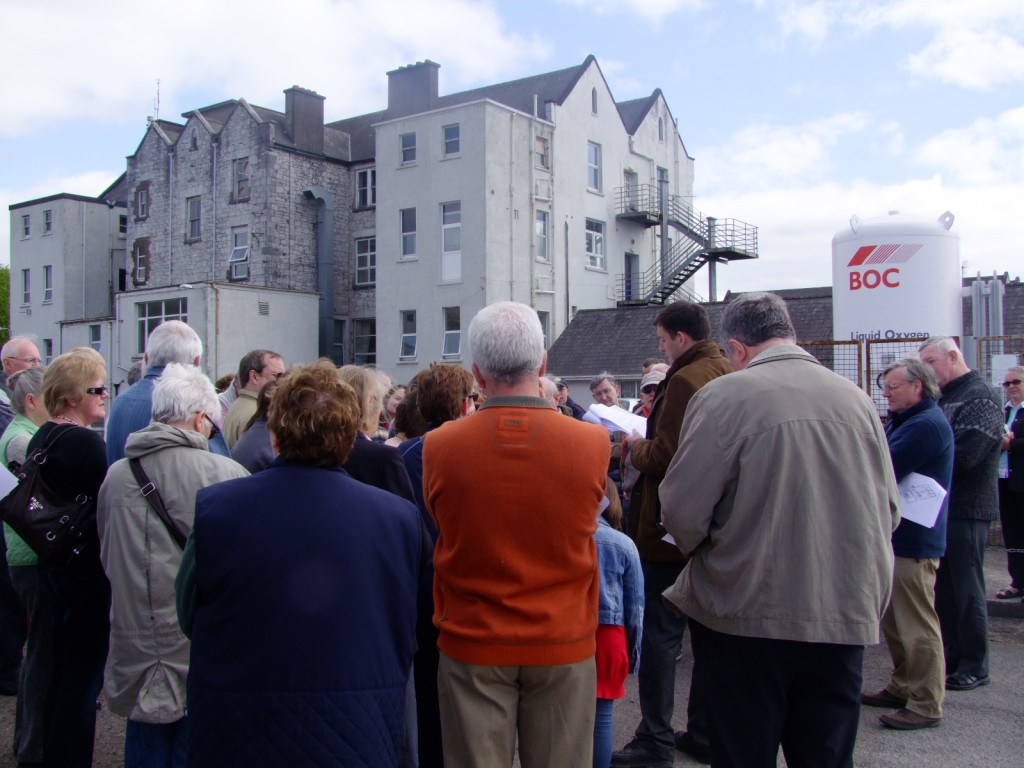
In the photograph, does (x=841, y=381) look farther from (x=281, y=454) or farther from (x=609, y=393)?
(x=609, y=393)

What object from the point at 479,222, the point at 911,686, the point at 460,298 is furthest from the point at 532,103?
the point at 911,686

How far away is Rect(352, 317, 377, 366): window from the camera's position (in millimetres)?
35688

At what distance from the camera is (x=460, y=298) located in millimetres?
31250

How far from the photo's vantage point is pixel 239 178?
117ft

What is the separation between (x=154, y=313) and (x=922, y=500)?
3379 centimetres

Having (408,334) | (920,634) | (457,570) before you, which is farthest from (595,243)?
(457,570)

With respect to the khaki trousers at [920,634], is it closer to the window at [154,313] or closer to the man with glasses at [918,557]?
the man with glasses at [918,557]

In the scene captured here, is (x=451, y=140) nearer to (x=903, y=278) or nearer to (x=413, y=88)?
(x=413, y=88)

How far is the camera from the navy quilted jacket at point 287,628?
2533 millimetres

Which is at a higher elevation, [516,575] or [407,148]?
[407,148]

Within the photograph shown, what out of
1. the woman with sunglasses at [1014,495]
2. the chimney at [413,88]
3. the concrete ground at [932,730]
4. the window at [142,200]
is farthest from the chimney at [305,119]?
the concrete ground at [932,730]

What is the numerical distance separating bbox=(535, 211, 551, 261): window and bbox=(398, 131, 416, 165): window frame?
17.0 feet

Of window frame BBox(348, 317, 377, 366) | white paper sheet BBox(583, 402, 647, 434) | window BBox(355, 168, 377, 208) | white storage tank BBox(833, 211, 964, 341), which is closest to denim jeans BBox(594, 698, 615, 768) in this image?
white paper sheet BBox(583, 402, 647, 434)

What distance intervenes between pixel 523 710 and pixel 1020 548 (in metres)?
6.68
